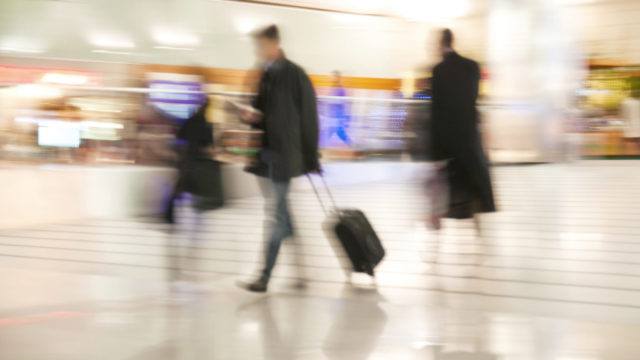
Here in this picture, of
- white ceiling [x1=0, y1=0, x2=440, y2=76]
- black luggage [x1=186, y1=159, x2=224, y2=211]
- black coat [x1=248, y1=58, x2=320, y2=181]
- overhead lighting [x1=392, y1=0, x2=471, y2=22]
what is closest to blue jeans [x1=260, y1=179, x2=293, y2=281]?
black coat [x1=248, y1=58, x2=320, y2=181]

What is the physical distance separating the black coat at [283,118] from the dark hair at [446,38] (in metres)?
1.22

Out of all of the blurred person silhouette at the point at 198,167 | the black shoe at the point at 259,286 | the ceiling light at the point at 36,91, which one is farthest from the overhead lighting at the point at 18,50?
the black shoe at the point at 259,286

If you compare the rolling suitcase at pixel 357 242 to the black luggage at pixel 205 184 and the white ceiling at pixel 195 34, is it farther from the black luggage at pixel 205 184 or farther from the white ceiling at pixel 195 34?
the white ceiling at pixel 195 34

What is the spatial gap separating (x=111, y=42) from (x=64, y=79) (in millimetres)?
1953

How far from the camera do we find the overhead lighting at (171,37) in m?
11.6

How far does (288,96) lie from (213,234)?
280cm

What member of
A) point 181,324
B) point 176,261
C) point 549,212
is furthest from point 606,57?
point 181,324

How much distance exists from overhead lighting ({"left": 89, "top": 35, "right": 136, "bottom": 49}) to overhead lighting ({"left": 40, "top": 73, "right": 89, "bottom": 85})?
1.36 m

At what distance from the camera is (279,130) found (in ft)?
15.1

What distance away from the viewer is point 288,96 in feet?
15.2

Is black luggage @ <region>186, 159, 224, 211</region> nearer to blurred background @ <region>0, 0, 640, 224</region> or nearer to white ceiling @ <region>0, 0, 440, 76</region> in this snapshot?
blurred background @ <region>0, 0, 640, 224</region>

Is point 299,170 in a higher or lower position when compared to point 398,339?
higher

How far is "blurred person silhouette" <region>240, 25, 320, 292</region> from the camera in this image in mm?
Result: 4613

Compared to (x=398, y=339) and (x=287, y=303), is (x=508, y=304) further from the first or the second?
(x=287, y=303)
